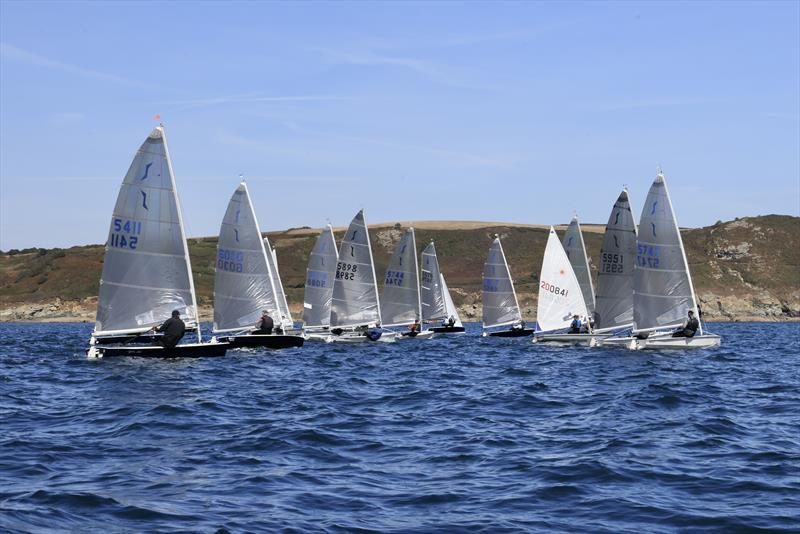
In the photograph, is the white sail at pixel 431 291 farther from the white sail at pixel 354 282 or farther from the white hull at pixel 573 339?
the white hull at pixel 573 339

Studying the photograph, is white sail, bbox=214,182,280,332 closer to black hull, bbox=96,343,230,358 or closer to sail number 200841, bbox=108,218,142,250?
sail number 200841, bbox=108,218,142,250

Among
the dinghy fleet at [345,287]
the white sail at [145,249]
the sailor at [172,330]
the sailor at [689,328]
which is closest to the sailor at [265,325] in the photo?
the dinghy fleet at [345,287]

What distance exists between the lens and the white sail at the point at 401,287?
201 ft

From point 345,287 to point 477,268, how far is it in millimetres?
124345

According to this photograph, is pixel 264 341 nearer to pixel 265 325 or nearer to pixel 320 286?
pixel 265 325

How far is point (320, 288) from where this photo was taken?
58.2 metres

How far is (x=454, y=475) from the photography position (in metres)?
14.6

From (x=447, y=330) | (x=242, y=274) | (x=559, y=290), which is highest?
(x=242, y=274)

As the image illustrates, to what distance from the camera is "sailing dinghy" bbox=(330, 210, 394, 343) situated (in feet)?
182

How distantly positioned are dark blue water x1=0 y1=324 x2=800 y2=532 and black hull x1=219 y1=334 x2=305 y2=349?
11707mm

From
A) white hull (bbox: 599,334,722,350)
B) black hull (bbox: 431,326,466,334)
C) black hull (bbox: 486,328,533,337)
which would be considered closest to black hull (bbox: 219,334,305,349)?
white hull (bbox: 599,334,722,350)

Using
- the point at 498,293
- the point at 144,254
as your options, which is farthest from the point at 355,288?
the point at 144,254

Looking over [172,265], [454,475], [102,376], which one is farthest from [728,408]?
[172,265]

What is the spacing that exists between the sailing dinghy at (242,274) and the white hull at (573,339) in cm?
1418
